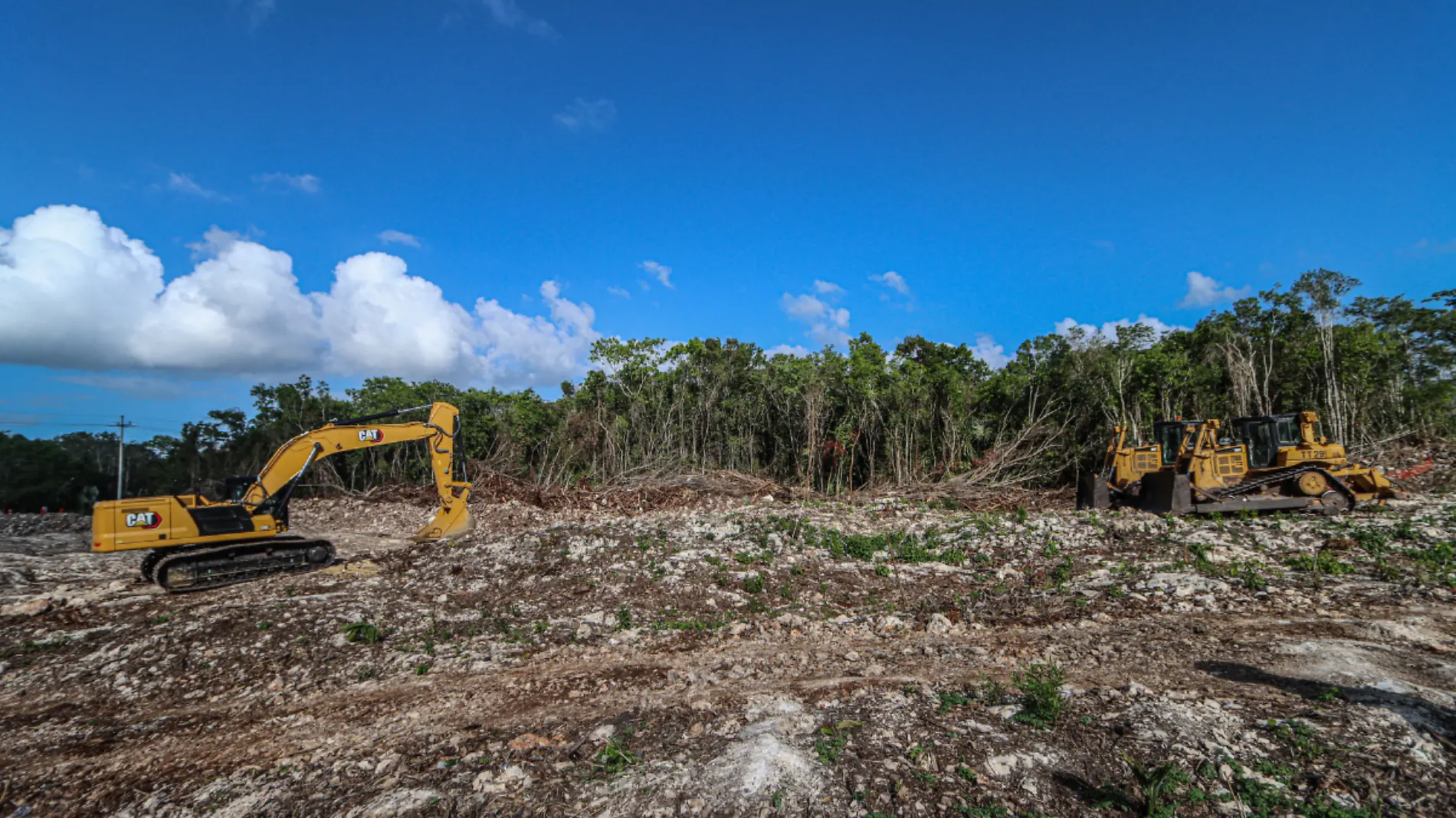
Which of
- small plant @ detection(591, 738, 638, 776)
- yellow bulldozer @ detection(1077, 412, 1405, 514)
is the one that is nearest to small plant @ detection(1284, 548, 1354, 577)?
yellow bulldozer @ detection(1077, 412, 1405, 514)

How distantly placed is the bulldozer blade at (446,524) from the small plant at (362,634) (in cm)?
399

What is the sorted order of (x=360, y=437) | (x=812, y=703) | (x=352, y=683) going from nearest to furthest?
1. (x=812, y=703)
2. (x=352, y=683)
3. (x=360, y=437)

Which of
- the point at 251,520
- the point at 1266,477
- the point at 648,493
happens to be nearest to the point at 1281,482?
the point at 1266,477

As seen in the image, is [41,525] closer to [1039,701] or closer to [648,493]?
[648,493]

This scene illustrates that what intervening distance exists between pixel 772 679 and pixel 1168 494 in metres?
8.61

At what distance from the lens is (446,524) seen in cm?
966

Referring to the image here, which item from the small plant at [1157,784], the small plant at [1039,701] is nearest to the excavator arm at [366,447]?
the small plant at [1039,701]

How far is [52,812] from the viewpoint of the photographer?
319 cm

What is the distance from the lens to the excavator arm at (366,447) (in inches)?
341

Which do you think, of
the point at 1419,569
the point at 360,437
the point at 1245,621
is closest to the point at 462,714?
the point at 1245,621

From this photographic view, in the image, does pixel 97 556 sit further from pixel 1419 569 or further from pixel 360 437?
pixel 1419 569

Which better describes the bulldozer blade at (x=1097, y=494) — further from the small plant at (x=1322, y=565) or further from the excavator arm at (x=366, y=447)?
the excavator arm at (x=366, y=447)

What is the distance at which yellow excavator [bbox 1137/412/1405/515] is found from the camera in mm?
10203

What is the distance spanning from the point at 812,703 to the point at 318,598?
524 centimetres
